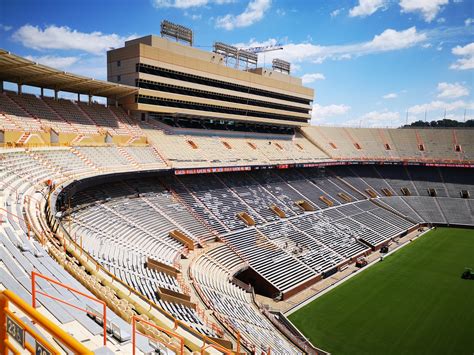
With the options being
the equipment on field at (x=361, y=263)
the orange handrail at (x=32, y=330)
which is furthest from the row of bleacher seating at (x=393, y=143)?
the orange handrail at (x=32, y=330)

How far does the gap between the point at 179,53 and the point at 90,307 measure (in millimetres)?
36426

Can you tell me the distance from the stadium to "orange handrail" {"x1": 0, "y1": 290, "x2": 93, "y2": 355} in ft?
0.07

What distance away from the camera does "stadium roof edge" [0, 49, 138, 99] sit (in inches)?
A: 939

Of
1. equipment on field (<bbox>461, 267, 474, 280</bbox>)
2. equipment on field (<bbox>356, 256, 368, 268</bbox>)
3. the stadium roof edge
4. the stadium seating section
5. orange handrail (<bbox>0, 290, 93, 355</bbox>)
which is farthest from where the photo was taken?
equipment on field (<bbox>356, 256, 368, 268</bbox>)

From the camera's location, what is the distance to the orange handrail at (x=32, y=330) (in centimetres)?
316

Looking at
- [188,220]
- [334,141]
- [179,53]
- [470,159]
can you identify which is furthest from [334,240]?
[470,159]

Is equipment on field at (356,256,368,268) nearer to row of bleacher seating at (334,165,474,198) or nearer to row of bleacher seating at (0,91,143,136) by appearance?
row of bleacher seating at (334,165,474,198)

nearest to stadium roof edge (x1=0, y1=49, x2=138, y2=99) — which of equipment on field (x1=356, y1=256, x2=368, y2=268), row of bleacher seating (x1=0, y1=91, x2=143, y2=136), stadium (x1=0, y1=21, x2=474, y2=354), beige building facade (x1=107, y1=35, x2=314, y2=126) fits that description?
stadium (x1=0, y1=21, x2=474, y2=354)

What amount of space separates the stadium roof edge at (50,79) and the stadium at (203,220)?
0.57ft

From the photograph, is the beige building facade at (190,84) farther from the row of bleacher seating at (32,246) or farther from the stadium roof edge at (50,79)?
the row of bleacher seating at (32,246)

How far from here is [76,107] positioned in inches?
1305

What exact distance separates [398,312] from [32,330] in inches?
966

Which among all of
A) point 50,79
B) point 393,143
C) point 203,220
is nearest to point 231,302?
point 203,220

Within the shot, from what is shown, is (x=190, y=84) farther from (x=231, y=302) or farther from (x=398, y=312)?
(x=398, y=312)
